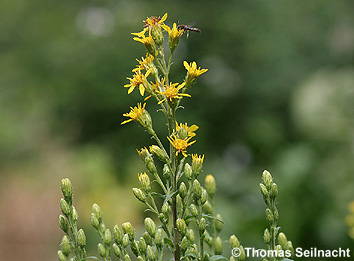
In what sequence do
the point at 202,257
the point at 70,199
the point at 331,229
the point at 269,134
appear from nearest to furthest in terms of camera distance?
the point at 202,257 → the point at 70,199 → the point at 331,229 → the point at 269,134

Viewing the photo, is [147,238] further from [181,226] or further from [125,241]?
[181,226]

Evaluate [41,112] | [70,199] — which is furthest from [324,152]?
[70,199]

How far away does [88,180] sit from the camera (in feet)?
19.1

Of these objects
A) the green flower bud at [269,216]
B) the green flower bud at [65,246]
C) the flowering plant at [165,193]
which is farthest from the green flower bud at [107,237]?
the green flower bud at [269,216]

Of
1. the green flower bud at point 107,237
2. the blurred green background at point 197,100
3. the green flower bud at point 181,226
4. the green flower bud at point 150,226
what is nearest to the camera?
the green flower bud at point 181,226

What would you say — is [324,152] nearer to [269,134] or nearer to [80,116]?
[269,134]

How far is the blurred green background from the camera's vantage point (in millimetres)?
5195

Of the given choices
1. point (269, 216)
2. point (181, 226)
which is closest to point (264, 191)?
point (269, 216)

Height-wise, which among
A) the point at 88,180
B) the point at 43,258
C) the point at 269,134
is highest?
the point at 269,134

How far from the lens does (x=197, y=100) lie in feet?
18.7

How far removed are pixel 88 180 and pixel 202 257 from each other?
13.7ft

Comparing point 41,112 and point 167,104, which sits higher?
point 41,112

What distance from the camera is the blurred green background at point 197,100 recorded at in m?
5.20

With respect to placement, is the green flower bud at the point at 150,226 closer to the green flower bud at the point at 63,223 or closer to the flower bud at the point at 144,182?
the flower bud at the point at 144,182
